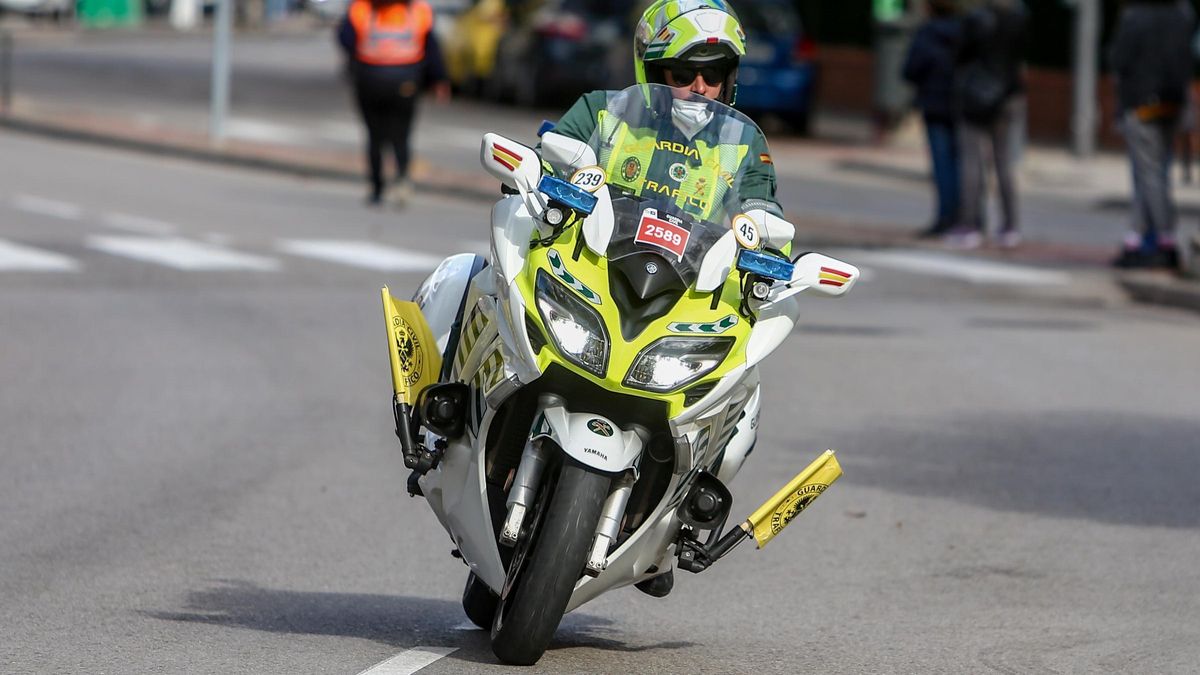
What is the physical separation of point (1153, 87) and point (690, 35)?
11220mm

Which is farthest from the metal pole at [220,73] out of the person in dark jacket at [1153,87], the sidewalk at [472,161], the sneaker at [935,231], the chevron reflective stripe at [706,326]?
the chevron reflective stripe at [706,326]

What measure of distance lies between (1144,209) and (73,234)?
816 cm

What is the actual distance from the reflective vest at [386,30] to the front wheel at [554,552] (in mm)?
14840

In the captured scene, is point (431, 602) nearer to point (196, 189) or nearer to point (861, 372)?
point (861, 372)

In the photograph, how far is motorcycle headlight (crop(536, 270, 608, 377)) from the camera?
18.6 ft

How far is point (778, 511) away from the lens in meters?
6.15

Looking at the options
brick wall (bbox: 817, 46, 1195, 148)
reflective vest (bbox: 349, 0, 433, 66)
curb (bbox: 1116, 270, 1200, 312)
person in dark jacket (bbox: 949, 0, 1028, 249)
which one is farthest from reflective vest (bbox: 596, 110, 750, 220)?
brick wall (bbox: 817, 46, 1195, 148)

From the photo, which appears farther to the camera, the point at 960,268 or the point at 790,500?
the point at 960,268

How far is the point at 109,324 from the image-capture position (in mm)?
13938

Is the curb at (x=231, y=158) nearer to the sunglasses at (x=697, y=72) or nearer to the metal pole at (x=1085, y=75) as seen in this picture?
the metal pole at (x=1085, y=75)

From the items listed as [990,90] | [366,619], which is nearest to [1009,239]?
[990,90]

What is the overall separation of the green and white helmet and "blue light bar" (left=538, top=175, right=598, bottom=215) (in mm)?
649

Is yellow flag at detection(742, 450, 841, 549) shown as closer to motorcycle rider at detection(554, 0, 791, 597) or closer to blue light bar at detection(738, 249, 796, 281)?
motorcycle rider at detection(554, 0, 791, 597)

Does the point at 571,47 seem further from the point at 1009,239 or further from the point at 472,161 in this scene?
the point at 1009,239
